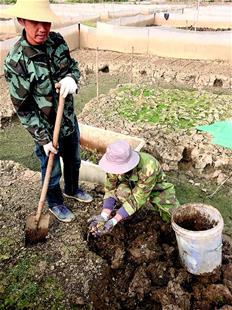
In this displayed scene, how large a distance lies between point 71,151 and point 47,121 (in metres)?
0.50

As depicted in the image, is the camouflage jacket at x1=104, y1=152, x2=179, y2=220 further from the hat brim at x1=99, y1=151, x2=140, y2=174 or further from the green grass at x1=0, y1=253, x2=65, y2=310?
the green grass at x1=0, y1=253, x2=65, y2=310

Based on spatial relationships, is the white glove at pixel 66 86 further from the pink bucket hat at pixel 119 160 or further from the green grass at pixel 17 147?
the green grass at pixel 17 147

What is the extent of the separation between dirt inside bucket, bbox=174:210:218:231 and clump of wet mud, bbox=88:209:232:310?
11.2 inches

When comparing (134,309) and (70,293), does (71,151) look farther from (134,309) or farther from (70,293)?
(134,309)

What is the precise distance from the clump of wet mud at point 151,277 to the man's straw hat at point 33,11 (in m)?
2.04

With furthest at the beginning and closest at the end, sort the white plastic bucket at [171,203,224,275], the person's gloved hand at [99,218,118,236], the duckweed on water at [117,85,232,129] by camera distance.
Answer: the duckweed on water at [117,85,232,129], the person's gloved hand at [99,218,118,236], the white plastic bucket at [171,203,224,275]

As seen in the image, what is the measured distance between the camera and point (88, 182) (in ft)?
15.1

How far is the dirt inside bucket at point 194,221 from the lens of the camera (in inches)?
122

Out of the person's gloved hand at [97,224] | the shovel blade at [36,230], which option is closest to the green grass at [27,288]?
the shovel blade at [36,230]

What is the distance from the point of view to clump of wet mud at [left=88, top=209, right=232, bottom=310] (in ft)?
9.39

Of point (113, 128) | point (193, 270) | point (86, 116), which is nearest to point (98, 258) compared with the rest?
point (193, 270)

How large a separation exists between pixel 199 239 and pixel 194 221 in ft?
1.31

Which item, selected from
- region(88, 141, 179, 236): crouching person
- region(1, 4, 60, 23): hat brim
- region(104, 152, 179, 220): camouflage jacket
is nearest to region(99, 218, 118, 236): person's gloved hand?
region(88, 141, 179, 236): crouching person

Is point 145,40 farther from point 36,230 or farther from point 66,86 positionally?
point 36,230
